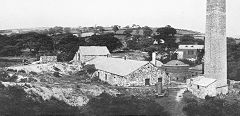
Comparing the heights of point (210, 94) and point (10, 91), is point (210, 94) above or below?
below

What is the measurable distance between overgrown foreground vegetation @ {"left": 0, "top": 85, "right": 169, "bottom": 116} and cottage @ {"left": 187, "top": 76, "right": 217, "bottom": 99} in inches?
275

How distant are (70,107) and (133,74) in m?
11.3

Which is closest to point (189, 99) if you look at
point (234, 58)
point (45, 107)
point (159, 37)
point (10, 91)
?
point (45, 107)

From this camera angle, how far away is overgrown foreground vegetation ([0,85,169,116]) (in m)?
24.8

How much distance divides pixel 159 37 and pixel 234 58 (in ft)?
84.1

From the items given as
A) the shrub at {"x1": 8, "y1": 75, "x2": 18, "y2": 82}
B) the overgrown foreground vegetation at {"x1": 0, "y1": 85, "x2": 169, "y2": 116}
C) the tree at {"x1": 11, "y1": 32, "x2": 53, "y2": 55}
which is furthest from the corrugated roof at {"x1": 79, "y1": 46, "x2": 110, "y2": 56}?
the overgrown foreground vegetation at {"x1": 0, "y1": 85, "x2": 169, "y2": 116}

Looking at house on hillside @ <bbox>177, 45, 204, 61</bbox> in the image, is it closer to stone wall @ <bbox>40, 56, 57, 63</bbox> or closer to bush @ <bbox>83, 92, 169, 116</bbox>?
stone wall @ <bbox>40, 56, 57, 63</bbox>

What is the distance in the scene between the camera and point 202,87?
1387 inches

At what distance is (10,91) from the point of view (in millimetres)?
27438

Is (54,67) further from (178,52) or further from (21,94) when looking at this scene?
(178,52)

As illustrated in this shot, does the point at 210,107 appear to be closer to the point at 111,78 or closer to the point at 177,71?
the point at 111,78

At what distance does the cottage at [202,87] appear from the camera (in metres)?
35.2

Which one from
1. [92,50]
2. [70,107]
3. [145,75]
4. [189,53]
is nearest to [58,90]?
[70,107]

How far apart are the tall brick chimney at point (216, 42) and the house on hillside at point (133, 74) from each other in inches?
241
